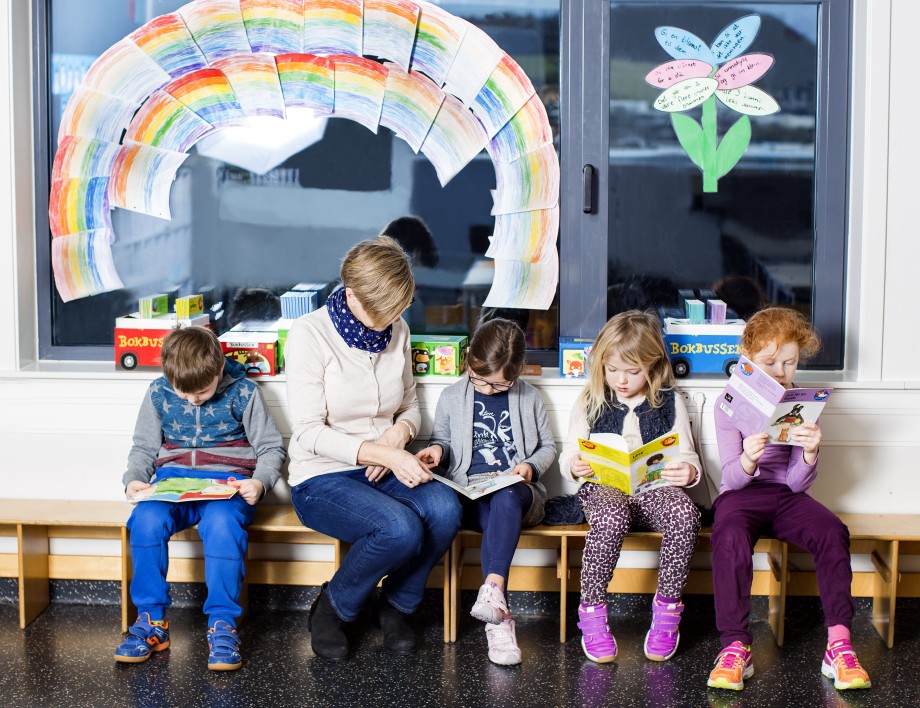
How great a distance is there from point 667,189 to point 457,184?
26.2 inches

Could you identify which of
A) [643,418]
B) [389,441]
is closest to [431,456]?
[389,441]

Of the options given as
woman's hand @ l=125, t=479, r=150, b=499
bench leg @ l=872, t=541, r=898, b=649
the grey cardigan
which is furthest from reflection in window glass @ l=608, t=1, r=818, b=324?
woman's hand @ l=125, t=479, r=150, b=499

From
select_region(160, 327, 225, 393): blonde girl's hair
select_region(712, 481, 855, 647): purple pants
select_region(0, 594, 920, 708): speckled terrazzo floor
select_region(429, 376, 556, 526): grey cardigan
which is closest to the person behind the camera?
select_region(0, 594, 920, 708): speckled terrazzo floor

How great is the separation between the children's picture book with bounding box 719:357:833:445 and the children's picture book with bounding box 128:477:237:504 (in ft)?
4.50

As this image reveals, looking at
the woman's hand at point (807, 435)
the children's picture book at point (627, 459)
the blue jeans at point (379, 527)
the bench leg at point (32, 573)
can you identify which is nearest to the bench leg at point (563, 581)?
the children's picture book at point (627, 459)

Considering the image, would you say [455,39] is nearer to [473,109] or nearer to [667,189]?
[473,109]

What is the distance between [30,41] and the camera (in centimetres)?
351

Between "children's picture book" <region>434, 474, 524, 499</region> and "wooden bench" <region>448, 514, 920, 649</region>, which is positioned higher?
"children's picture book" <region>434, 474, 524, 499</region>

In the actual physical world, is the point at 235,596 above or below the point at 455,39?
below

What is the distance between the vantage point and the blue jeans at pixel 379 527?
9.47ft

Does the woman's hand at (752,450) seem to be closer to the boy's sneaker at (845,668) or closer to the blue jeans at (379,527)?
the boy's sneaker at (845,668)

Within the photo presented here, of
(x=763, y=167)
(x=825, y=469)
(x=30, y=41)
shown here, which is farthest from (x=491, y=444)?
(x=30, y=41)

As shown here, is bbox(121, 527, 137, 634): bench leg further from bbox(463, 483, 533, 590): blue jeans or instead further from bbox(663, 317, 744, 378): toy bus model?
bbox(663, 317, 744, 378): toy bus model

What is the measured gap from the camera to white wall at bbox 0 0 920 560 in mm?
3281
